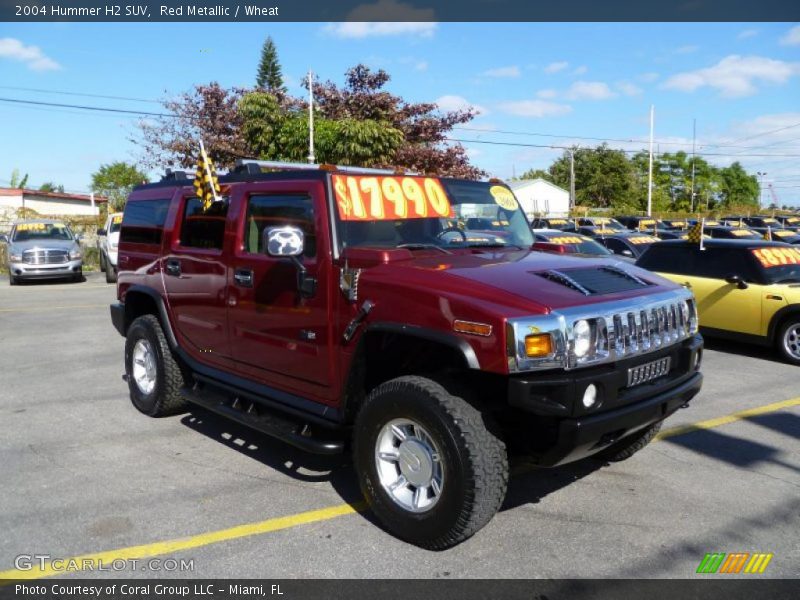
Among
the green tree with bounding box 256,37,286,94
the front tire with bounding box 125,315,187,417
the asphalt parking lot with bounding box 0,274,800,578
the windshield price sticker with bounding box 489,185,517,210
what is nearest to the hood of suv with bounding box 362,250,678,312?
the windshield price sticker with bounding box 489,185,517,210

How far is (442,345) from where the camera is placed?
350 cm

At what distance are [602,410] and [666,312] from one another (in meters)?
0.86

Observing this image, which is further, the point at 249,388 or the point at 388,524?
the point at 249,388

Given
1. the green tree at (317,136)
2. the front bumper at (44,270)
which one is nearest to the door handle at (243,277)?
the green tree at (317,136)

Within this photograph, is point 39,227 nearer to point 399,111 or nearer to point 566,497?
point 399,111

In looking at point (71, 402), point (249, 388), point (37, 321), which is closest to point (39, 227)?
point (37, 321)

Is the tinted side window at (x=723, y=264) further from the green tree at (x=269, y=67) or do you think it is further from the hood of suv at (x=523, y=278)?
the green tree at (x=269, y=67)

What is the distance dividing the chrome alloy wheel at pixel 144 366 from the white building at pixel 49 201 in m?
36.6

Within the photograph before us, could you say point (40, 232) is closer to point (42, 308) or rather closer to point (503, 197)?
point (42, 308)

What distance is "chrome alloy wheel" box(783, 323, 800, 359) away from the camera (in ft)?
27.3

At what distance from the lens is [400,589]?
3225 millimetres

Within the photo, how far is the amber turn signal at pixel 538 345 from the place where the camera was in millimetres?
3213

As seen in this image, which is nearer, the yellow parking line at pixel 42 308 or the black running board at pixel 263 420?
the black running board at pixel 263 420

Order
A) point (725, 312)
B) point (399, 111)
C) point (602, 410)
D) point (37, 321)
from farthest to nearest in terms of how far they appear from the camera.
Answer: point (399, 111) → point (37, 321) → point (725, 312) → point (602, 410)
